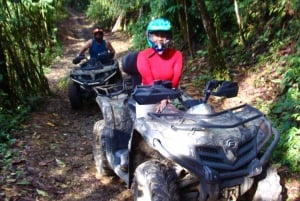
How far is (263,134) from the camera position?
364 cm

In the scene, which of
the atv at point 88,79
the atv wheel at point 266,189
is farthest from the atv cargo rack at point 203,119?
the atv at point 88,79

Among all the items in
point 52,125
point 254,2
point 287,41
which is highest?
point 254,2

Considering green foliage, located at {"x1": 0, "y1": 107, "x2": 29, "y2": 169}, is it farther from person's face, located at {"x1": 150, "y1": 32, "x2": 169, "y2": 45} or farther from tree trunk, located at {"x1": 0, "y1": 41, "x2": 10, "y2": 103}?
person's face, located at {"x1": 150, "y1": 32, "x2": 169, "y2": 45}

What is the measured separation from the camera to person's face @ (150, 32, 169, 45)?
4602mm

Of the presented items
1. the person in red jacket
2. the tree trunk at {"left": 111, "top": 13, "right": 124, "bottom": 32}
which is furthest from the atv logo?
the tree trunk at {"left": 111, "top": 13, "right": 124, "bottom": 32}

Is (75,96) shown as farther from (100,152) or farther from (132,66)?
(132,66)

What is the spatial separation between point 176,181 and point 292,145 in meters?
2.21

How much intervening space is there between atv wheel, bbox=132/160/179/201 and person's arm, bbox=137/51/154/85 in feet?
4.82

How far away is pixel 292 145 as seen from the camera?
202 inches

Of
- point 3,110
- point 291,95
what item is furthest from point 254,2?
point 3,110

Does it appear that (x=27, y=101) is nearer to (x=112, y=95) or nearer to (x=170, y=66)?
(x=112, y=95)

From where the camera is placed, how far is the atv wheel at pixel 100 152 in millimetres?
5184

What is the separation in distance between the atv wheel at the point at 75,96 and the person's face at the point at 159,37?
13.6ft

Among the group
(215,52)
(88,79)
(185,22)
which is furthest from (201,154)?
(185,22)
